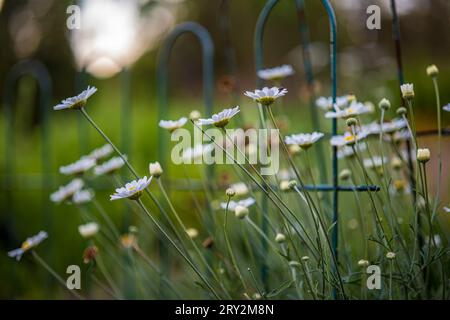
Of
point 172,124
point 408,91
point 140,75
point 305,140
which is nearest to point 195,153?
point 172,124

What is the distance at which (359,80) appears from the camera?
258 cm

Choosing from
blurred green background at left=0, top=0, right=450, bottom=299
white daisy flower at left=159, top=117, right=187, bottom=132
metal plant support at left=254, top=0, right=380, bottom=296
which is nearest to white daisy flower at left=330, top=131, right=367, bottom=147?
metal plant support at left=254, top=0, right=380, bottom=296

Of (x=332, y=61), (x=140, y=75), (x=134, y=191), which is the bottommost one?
(x=140, y=75)

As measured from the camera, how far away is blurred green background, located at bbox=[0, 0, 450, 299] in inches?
72.4

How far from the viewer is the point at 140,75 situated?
4.77 m

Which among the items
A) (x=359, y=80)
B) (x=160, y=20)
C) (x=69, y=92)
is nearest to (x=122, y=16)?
(x=359, y=80)

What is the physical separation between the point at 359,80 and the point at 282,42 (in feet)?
7.98

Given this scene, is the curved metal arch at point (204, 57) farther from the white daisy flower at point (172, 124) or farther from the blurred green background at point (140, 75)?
the white daisy flower at point (172, 124)

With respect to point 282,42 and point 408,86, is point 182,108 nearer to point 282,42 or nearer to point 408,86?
point 282,42

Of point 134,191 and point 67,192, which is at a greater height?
→ point 134,191

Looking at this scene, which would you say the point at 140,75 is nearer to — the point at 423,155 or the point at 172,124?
the point at 172,124

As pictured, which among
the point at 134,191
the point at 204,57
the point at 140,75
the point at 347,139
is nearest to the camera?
the point at 134,191

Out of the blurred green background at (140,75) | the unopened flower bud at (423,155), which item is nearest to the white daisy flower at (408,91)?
the unopened flower bud at (423,155)

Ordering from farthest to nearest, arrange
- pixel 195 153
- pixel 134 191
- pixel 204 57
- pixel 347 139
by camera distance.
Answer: pixel 204 57 → pixel 195 153 → pixel 347 139 → pixel 134 191
